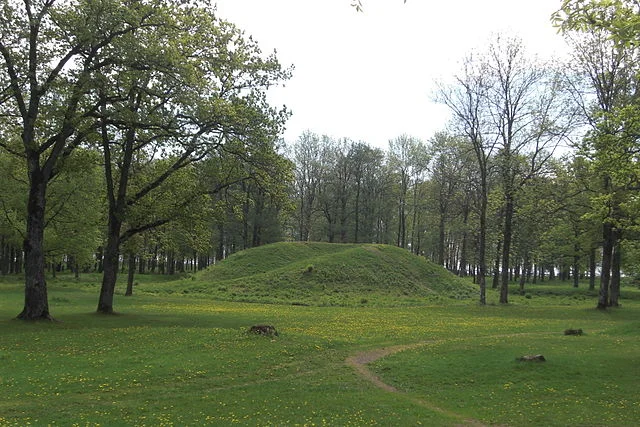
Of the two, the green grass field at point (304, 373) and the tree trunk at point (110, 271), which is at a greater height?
the tree trunk at point (110, 271)

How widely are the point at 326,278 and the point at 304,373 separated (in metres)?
34.5

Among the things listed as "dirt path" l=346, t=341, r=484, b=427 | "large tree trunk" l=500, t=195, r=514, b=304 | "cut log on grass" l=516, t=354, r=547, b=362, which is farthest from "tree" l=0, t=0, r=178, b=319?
"large tree trunk" l=500, t=195, r=514, b=304

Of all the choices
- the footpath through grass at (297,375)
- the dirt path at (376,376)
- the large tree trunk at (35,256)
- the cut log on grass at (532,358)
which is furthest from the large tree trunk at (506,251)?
the large tree trunk at (35,256)

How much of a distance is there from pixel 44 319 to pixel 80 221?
960 inches

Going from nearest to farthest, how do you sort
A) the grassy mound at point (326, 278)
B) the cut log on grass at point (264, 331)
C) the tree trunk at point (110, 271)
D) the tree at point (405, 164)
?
the cut log on grass at point (264, 331)
the tree trunk at point (110, 271)
the grassy mound at point (326, 278)
the tree at point (405, 164)

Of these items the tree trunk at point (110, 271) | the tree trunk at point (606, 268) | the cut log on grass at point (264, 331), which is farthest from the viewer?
the tree trunk at point (606, 268)

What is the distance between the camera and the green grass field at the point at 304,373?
10727 mm

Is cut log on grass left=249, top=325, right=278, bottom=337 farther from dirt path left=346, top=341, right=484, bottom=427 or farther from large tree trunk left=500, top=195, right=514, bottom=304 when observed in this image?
large tree trunk left=500, top=195, right=514, bottom=304

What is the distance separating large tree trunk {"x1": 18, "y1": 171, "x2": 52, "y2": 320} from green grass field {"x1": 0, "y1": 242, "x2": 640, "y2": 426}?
1.32 m

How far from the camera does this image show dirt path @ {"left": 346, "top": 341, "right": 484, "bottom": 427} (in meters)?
10.9

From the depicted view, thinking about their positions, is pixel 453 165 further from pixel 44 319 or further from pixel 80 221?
pixel 44 319

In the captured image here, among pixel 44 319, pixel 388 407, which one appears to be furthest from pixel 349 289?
pixel 388 407

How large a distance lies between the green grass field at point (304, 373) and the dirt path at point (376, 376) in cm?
10

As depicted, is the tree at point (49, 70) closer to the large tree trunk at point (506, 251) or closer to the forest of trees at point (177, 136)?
the forest of trees at point (177, 136)
